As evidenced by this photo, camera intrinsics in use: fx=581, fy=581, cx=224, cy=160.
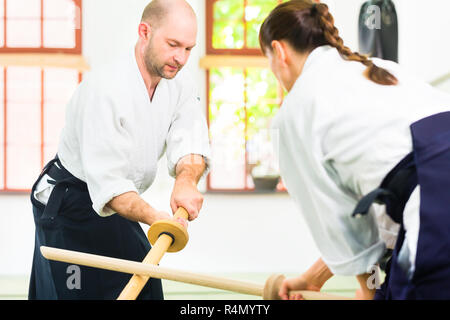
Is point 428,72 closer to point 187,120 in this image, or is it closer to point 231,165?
point 231,165

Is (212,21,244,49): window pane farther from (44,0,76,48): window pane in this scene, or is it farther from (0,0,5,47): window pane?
(0,0,5,47): window pane

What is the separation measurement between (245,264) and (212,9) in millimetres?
1467

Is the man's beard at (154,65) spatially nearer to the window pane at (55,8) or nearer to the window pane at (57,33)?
the window pane at (57,33)

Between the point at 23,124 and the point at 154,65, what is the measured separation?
2.47m

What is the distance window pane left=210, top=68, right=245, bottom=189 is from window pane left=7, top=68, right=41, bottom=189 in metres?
1.12

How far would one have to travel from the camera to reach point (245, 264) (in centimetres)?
342

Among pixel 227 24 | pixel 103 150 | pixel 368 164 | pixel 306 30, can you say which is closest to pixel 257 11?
pixel 227 24

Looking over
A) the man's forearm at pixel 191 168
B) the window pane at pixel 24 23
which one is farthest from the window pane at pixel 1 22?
the man's forearm at pixel 191 168

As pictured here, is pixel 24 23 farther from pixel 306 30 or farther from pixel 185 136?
pixel 306 30

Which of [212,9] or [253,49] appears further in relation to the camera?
[253,49]

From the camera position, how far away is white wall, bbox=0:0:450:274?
8.42 feet

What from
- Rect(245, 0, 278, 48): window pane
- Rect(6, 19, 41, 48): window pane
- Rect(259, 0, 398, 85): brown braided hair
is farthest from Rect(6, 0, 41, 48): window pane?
Rect(259, 0, 398, 85): brown braided hair

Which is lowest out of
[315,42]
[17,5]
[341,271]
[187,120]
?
[341,271]
